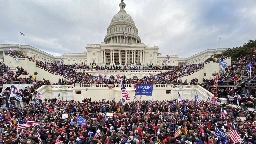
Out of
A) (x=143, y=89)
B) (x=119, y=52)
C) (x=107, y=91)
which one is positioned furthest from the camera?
(x=119, y=52)

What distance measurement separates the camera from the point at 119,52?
7369 centimetres

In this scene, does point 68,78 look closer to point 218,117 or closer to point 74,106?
point 74,106

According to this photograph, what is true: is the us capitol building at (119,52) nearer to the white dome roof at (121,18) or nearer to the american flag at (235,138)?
the white dome roof at (121,18)

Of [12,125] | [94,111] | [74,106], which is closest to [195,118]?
[94,111]

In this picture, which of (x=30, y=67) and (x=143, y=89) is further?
(x=30, y=67)

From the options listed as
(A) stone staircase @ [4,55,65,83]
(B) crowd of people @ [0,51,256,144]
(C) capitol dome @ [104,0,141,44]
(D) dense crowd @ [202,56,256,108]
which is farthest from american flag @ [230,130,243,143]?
(C) capitol dome @ [104,0,141,44]

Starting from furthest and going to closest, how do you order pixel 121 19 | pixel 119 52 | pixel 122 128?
1. pixel 121 19
2. pixel 119 52
3. pixel 122 128

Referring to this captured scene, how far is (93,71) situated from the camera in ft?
167

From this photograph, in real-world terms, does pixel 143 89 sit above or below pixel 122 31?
below

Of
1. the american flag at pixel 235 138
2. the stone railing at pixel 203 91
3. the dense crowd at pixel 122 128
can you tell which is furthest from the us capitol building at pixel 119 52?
the american flag at pixel 235 138

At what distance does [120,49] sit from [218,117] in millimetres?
59613

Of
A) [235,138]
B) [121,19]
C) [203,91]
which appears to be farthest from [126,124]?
[121,19]

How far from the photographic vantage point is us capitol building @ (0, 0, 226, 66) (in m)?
73.4

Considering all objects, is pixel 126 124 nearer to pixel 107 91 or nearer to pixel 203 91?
pixel 107 91
